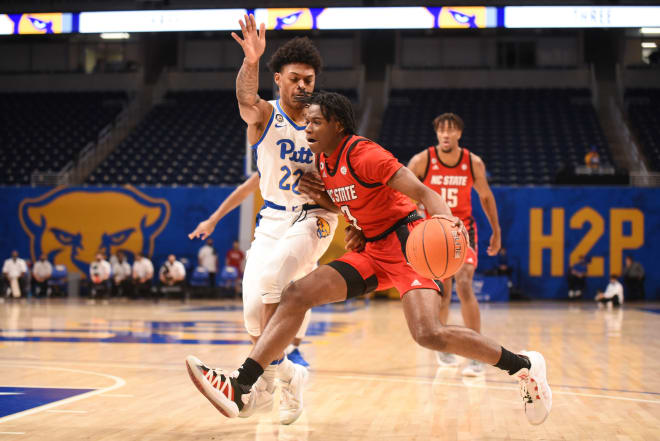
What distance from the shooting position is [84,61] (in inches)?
1140

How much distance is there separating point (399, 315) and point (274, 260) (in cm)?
919

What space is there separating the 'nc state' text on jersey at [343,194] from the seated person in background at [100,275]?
1501 centimetres

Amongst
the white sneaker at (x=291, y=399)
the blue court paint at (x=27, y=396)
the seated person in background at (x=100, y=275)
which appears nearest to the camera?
the white sneaker at (x=291, y=399)

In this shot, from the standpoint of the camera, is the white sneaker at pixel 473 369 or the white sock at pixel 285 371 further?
the white sneaker at pixel 473 369

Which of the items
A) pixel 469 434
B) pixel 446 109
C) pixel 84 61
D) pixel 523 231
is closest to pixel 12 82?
pixel 84 61

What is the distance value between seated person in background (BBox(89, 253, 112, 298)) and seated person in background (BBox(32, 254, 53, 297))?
149cm

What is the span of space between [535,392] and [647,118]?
2197 cm

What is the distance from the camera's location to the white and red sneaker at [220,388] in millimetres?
3689

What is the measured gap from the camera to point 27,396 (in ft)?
16.2

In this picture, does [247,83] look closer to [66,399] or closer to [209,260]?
[66,399]

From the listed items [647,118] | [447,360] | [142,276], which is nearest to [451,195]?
[447,360]

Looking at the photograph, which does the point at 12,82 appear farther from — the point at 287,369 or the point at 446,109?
the point at 287,369

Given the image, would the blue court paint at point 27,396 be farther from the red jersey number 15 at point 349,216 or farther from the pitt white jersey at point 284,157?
the red jersey number 15 at point 349,216

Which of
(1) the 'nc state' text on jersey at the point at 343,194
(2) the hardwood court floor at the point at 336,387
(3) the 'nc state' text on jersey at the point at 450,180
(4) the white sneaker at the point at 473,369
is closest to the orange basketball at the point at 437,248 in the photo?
(1) the 'nc state' text on jersey at the point at 343,194
